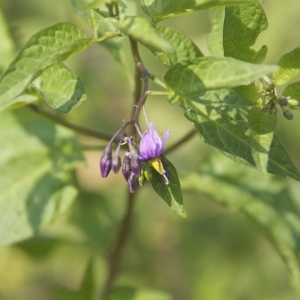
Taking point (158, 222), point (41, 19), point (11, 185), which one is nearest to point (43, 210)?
point (11, 185)

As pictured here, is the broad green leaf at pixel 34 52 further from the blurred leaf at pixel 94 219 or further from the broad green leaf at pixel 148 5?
the blurred leaf at pixel 94 219

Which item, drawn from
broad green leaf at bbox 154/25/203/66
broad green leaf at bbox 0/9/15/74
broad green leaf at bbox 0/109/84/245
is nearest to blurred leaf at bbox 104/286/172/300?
broad green leaf at bbox 0/109/84/245

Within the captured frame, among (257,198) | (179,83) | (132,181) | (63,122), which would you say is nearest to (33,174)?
(63,122)

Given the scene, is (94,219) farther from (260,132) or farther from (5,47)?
(260,132)

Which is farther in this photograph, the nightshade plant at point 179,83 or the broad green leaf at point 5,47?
the broad green leaf at point 5,47

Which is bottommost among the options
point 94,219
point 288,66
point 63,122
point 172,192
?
point 94,219

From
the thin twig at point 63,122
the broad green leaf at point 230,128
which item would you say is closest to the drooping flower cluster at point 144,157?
the broad green leaf at point 230,128

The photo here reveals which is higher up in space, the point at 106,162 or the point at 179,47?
the point at 179,47
